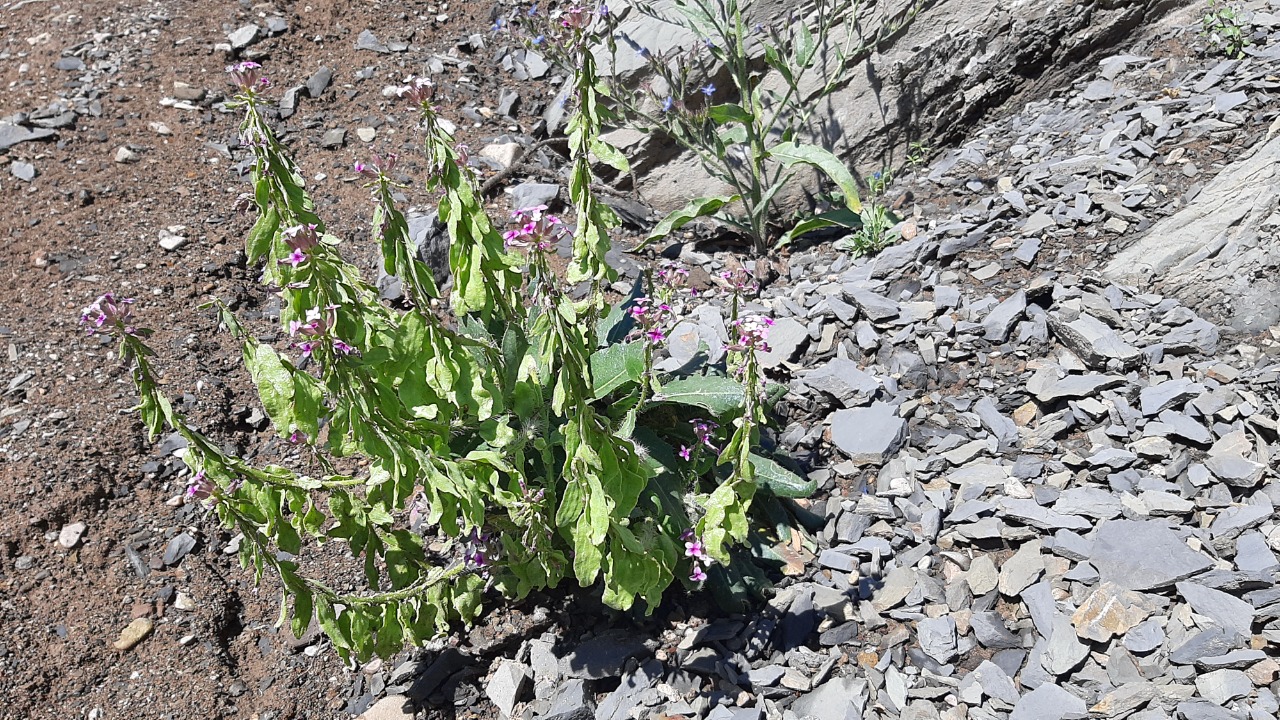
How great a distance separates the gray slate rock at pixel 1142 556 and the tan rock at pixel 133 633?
299cm

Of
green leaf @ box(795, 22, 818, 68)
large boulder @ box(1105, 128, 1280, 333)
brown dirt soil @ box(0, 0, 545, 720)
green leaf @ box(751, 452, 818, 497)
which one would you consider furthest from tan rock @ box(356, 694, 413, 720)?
green leaf @ box(795, 22, 818, 68)

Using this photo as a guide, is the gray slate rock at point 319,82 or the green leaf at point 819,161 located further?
the gray slate rock at point 319,82

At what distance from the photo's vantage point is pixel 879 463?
3.36 metres

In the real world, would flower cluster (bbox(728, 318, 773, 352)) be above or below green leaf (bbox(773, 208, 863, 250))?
above

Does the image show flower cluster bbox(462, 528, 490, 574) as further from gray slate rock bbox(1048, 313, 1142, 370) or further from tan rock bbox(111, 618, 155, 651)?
gray slate rock bbox(1048, 313, 1142, 370)

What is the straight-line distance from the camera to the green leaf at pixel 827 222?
470 centimetres

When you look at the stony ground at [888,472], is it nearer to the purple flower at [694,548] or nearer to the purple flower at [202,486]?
the purple flower at [694,548]

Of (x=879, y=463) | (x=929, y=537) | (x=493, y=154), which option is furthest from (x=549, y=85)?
(x=929, y=537)

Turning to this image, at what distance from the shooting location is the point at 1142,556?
8.75 feet

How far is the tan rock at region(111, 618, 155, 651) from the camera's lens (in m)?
3.09

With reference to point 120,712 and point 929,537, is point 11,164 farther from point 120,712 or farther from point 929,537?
point 929,537

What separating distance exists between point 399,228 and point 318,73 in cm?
393

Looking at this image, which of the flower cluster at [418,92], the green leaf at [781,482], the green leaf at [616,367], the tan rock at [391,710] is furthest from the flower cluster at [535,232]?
the tan rock at [391,710]

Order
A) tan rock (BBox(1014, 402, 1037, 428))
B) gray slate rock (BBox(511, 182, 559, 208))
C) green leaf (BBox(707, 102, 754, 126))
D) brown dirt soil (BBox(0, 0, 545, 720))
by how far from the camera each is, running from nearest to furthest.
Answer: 1. brown dirt soil (BBox(0, 0, 545, 720))
2. tan rock (BBox(1014, 402, 1037, 428))
3. green leaf (BBox(707, 102, 754, 126))
4. gray slate rock (BBox(511, 182, 559, 208))
